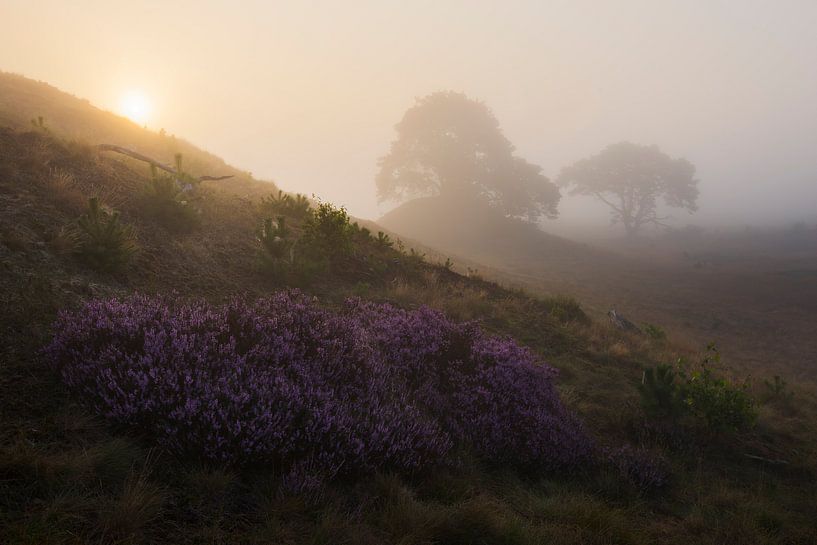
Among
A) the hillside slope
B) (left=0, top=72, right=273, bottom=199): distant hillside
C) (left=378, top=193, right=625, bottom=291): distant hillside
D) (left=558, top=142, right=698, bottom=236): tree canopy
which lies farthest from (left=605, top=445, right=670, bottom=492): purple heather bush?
(left=558, top=142, right=698, bottom=236): tree canopy

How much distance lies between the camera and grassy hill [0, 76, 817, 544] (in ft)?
8.60

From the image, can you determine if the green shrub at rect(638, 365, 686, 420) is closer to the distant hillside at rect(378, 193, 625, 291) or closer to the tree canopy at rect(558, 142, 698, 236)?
the distant hillside at rect(378, 193, 625, 291)

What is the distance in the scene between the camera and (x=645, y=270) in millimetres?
33156

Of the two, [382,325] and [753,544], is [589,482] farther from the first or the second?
[382,325]

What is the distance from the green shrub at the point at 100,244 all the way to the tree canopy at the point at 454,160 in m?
44.6

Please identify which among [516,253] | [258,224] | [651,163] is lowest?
[258,224]

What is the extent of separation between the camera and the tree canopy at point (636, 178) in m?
59.2

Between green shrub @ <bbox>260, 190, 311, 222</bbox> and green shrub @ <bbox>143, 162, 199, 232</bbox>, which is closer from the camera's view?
green shrub @ <bbox>143, 162, 199, 232</bbox>

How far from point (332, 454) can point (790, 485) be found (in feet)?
19.5

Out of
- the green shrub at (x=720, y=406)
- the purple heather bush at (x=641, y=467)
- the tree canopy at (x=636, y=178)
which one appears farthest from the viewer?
the tree canopy at (x=636, y=178)

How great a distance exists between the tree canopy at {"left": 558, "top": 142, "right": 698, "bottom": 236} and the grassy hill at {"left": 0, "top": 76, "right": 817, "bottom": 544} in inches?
2198

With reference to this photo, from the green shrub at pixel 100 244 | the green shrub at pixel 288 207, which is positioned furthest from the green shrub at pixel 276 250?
the green shrub at pixel 288 207

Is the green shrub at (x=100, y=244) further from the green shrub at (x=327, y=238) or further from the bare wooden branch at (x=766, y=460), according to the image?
the bare wooden branch at (x=766, y=460)

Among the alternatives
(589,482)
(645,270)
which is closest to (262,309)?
(589,482)
